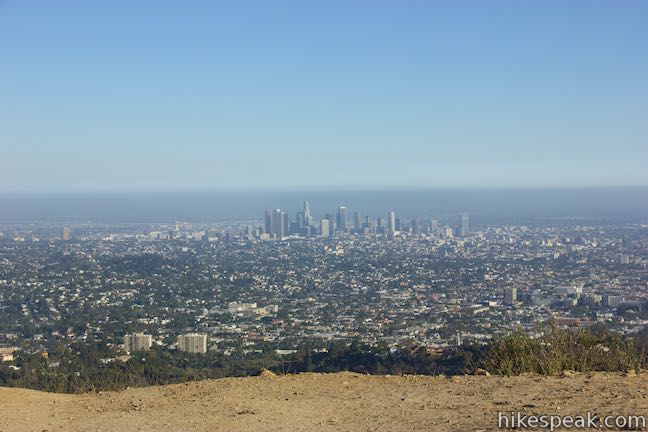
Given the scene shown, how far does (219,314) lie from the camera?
23.0 m

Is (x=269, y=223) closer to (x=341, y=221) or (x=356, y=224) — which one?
(x=341, y=221)

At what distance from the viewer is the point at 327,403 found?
623 centimetres

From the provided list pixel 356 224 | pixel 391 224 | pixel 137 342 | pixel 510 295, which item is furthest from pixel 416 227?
pixel 137 342

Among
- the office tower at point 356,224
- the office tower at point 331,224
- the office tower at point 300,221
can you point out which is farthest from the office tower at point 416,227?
the office tower at point 300,221

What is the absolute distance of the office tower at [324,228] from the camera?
45903 mm

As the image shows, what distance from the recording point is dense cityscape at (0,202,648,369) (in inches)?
725

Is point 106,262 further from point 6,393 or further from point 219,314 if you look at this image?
point 6,393

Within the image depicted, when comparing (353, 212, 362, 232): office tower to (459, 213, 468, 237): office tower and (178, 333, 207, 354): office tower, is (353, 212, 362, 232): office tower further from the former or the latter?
(178, 333, 207, 354): office tower

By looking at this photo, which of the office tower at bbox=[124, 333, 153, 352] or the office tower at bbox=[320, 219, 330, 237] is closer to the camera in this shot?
the office tower at bbox=[124, 333, 153, 352]

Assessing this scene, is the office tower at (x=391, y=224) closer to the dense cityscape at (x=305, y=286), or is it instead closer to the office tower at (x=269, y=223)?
the dense cityscape at (x=305, y=286)

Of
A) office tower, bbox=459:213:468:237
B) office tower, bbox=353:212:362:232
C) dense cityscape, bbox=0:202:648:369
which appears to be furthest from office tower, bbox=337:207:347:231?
office tower, bbox=459:213:468:237

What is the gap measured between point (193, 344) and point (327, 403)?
1079cm

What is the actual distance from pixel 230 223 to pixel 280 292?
84.7 ft

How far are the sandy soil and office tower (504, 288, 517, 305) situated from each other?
16.8m
